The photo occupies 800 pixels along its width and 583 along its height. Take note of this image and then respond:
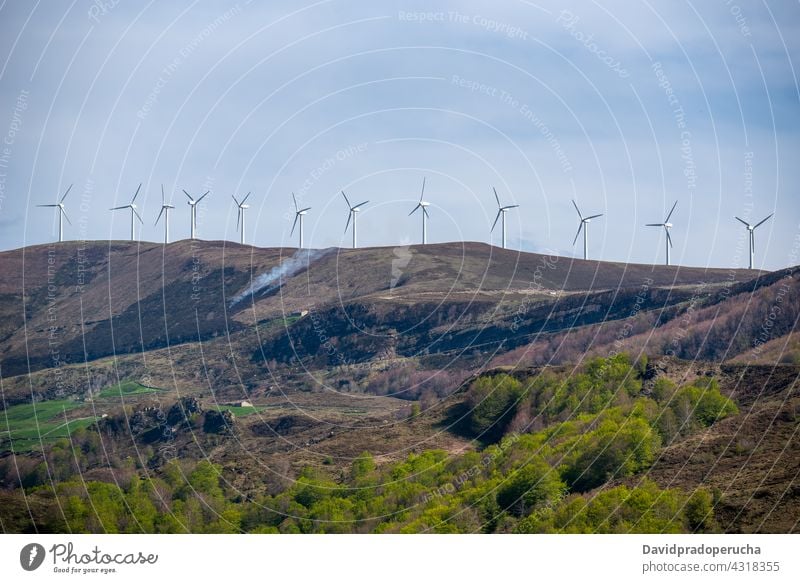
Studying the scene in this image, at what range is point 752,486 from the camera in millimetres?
99438

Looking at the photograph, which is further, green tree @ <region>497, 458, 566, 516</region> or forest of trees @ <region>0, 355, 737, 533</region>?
green tree @ <region>497, 458, 566, 516</region>

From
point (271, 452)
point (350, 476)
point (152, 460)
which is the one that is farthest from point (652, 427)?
point (152, 460)

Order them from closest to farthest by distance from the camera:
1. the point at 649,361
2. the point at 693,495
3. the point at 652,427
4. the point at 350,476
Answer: the point at 693,495 → the point at 652,427 → the point at 350,476 → the point at 649,361

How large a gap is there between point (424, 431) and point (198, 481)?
108 ft
